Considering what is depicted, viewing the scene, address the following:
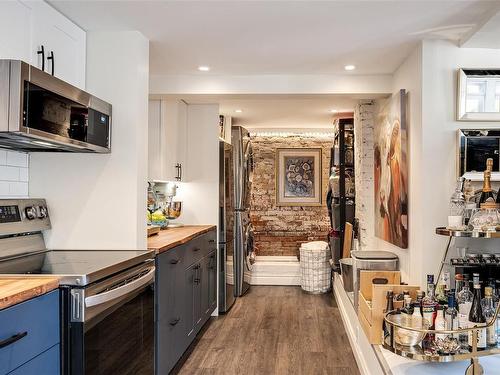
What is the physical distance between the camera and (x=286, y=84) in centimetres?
380

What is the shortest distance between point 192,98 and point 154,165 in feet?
2.35

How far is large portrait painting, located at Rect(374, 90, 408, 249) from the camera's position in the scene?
10.6 ft

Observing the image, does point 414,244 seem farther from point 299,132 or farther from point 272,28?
point 299,132

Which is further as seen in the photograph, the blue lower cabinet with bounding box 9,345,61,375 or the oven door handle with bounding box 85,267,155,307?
the oven door handle with bounding box 85,267,155,307

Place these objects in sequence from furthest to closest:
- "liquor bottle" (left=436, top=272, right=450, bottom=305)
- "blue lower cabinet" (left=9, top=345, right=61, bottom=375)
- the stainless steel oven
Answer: "liquor bottle" (left=436, top=272, right=450, bottom=305) < the stainless steel oven < "blue lower cabinet" (left=9, top=345, right=61, bottom=375)

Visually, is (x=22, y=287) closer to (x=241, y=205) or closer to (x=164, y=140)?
(x=164, y=140)

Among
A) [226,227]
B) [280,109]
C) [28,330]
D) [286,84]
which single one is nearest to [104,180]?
[28,330]

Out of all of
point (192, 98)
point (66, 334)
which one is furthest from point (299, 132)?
point (66, 334)

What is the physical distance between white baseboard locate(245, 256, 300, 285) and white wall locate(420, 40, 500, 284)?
11.2ft

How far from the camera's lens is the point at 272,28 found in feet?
8.84

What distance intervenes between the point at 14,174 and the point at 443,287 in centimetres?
256

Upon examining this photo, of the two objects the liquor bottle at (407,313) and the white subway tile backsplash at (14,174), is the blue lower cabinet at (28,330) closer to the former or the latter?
the white subway tile backsplash at (14,174)

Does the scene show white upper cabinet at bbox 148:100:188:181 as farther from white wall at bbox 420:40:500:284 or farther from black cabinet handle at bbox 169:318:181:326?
white wall at bbox 420:40:500:284

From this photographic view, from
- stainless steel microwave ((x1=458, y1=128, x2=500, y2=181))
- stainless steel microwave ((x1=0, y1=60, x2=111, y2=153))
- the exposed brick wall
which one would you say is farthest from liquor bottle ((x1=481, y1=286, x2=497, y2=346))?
the exposed brick wall
